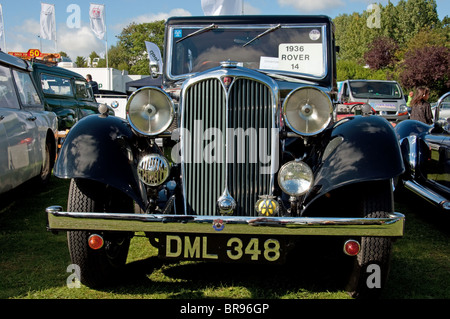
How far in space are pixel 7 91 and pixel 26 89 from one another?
2.41 ft

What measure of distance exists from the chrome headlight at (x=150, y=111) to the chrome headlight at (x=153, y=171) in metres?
0.26

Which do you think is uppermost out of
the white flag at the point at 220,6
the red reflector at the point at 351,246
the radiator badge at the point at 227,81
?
the white flag at the point at 220,6

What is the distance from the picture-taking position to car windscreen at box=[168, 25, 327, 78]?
4215mm

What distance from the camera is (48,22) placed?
955 inches

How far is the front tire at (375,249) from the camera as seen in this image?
275 cm

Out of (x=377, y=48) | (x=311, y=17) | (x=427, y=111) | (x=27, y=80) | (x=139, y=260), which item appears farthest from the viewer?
(x=377, y=48)

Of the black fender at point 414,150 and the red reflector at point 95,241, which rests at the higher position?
the black fender at point 414,150

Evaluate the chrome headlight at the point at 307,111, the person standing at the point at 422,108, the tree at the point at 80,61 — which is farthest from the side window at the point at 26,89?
the tree at the point at 80,61

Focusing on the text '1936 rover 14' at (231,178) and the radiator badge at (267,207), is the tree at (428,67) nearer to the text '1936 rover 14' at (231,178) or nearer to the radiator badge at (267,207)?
the text '1936 rover 14' at (231,178)

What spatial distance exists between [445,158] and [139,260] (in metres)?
3.16

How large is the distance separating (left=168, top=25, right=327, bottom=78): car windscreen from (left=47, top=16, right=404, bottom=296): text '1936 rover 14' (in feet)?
3.80

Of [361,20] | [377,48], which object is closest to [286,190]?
[377,48]

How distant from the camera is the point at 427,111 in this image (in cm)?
793
